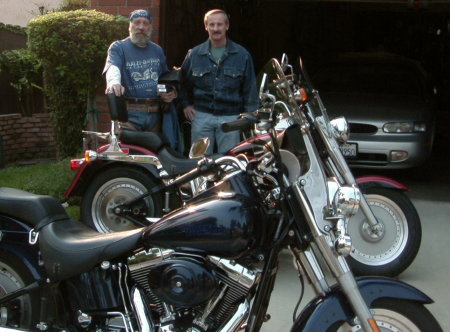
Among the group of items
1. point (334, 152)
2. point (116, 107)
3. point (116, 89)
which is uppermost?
point (116, 89)

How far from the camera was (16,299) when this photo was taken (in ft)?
9.98

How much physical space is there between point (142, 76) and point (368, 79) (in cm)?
402

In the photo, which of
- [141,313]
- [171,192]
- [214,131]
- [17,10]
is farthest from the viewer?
[17,10]

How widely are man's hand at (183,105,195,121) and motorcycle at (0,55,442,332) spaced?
289 centimetres

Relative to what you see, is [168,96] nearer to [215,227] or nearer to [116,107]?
[116,107]

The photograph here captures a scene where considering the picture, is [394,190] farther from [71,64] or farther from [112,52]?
[71,64]

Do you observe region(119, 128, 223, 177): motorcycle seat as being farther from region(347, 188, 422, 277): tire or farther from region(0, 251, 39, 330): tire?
region(0, 251, 39, 330): tire

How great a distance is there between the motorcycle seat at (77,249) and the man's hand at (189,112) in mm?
2973

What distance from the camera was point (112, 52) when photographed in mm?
5578

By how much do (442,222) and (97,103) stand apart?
3.92 metres

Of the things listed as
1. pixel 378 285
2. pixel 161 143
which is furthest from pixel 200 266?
pixel 161 143

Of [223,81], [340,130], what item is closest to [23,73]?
[223,81]

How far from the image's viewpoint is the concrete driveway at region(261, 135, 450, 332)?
167 inches

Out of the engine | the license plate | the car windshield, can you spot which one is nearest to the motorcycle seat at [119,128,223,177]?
the engine
